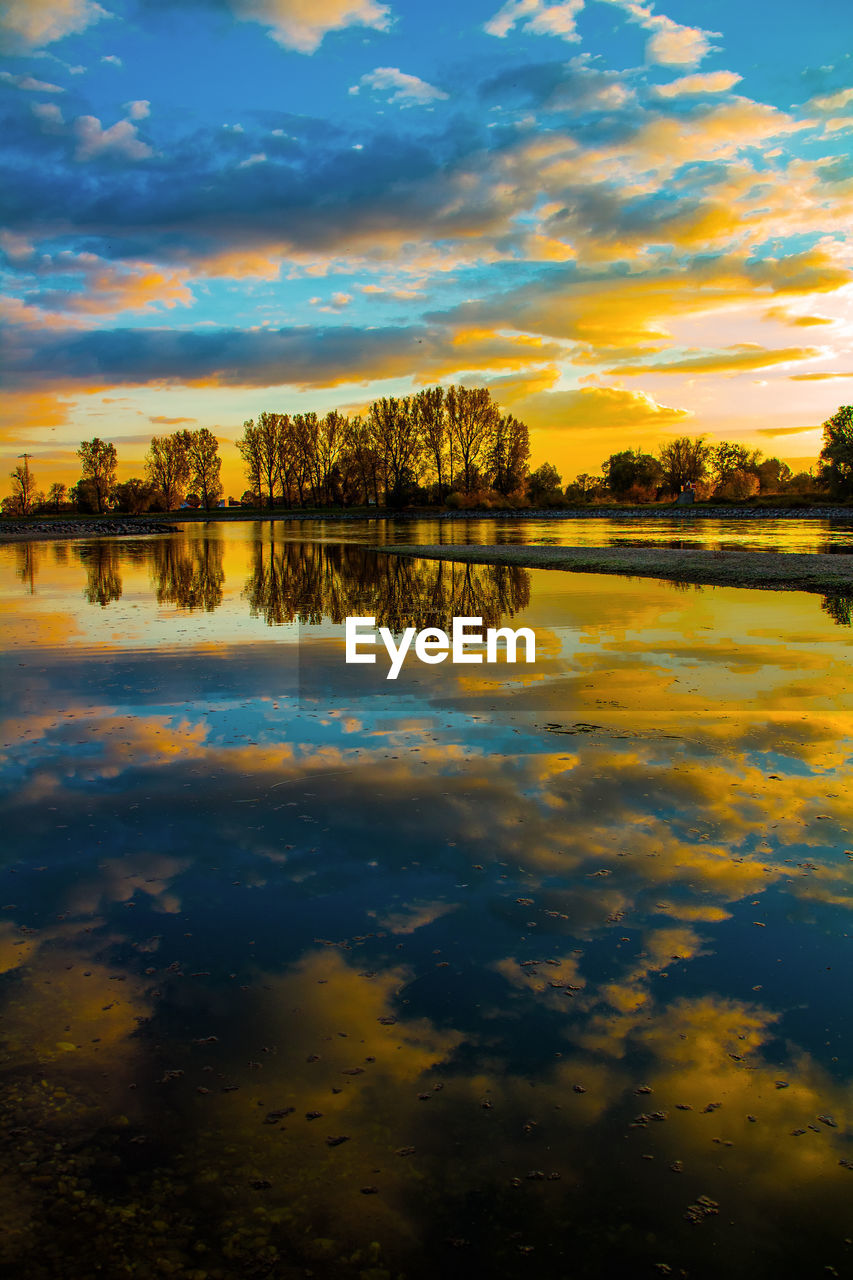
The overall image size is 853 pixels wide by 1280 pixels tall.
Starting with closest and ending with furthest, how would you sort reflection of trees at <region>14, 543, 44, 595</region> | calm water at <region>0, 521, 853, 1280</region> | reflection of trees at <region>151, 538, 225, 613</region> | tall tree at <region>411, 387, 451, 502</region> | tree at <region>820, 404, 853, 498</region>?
calm water at <region>0, 521, 853, 1280</region> < reflection of trees at <region>151, 538, 225, 613</region> < reflection of trees at <region>14, 543, 44, 595</region> < tree at <region>820, 404, 853, 498</region> < tall tree at <region>411, 387, 451, 502</region>

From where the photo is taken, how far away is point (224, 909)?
4992mm

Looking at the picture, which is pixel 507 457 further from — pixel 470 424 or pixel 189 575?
pixel 189 575

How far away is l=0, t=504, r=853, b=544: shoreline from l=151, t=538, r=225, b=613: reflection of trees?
3307 centimetres

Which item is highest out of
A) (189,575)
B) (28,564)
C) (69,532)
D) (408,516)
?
(408,516)

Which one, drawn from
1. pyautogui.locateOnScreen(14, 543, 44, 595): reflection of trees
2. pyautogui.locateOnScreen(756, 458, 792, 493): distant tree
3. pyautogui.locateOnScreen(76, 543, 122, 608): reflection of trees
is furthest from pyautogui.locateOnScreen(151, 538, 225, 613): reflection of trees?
pyautogui.locateOnScreen(756, 458, 792, 493): distant tree

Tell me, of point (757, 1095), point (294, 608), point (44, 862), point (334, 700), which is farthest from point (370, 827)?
point (294, 608)

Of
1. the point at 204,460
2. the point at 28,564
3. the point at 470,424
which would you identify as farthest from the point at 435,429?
the point at 28,564

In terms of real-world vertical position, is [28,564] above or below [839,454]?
below

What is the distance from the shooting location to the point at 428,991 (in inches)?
163

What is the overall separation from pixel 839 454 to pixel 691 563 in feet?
239

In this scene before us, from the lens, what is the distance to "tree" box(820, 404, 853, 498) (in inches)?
3501

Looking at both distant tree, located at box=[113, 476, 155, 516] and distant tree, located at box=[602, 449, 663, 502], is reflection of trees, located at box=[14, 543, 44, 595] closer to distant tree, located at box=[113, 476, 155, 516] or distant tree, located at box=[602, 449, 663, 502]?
distant tree, located at box=[113, 476, 155, 516]

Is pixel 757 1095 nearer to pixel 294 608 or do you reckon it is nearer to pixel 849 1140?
pixel 849 1140

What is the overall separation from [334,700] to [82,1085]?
6.65 meters
